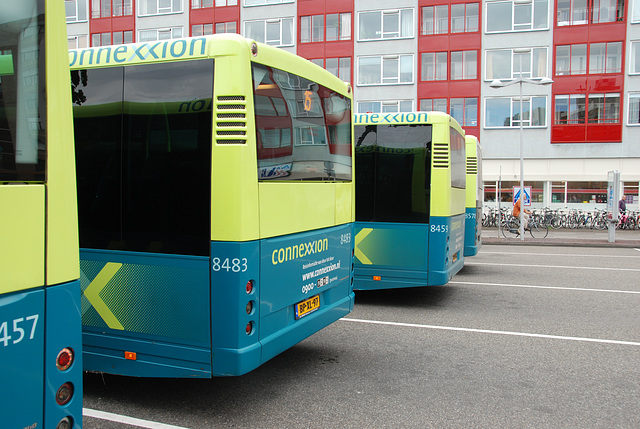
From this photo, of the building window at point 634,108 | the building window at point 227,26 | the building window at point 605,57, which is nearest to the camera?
the building window at point 634,108

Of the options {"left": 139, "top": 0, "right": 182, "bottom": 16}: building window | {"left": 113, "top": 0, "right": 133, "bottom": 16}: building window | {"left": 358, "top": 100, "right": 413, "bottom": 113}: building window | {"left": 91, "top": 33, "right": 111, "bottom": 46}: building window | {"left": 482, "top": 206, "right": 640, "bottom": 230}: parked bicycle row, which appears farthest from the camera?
{"left": 91, "top": 33, "right": 111, "bottom": 46}: building window

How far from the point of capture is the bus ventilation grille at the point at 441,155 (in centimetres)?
807

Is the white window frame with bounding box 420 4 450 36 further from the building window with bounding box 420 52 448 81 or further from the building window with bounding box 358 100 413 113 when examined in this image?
the building window with bounding box 358 100 413 113

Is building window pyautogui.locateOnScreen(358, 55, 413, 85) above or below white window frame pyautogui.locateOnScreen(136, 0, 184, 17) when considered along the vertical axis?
below

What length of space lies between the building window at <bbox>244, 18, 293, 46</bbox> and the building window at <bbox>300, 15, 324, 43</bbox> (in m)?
0.88

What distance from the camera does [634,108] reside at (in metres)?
32.1

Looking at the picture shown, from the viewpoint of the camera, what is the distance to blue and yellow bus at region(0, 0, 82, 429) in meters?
2.20

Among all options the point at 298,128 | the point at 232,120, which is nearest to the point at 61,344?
the point at 232,120

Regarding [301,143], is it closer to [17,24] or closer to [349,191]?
[349,191]

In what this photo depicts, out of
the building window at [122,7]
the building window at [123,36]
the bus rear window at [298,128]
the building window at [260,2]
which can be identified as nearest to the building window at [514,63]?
the building window at [260,2]

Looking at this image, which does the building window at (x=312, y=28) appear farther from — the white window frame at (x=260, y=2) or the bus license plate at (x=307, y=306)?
the bus license plate at (x=307, y=306)

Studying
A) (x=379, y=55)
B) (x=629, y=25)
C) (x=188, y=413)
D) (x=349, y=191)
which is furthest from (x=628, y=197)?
(x=188, y=413)

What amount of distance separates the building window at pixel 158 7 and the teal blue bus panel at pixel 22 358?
137 feet

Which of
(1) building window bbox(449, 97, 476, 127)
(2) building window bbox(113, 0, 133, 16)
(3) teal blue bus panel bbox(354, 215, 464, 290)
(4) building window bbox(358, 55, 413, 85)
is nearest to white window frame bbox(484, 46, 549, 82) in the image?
(1) building window bbox(449, 97, 476, 127)
